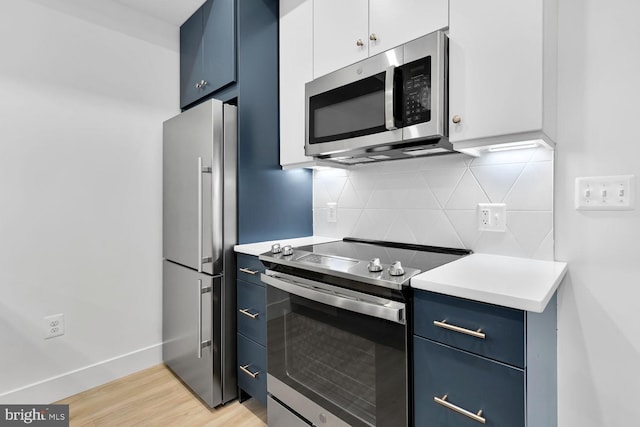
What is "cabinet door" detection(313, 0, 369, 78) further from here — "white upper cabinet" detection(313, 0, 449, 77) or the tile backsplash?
the tile backsplash

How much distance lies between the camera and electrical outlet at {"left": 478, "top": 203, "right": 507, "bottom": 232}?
140 centimetres

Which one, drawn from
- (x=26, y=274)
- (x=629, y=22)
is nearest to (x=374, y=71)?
(x=629, y=22)

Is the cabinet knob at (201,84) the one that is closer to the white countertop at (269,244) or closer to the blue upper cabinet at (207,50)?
the blue upper cabinet at (207,50)

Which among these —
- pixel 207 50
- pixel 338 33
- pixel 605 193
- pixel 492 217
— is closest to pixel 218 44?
pixel 207 50

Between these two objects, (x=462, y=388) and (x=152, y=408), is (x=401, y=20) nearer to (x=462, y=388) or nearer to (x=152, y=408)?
(x=462, y=388)

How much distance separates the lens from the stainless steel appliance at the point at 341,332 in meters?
1.08

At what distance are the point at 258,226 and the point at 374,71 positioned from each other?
1074 mm

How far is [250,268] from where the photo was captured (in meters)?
1.74

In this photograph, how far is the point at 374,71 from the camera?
1.43m

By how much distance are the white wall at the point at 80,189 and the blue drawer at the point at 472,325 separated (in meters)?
1.98

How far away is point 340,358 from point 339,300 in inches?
9.6

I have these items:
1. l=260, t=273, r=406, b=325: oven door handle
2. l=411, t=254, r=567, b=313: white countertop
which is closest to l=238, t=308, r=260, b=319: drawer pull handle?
l=260, t=273, r=406, b=325: oven door handle

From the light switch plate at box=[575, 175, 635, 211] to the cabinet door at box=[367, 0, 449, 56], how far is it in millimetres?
801

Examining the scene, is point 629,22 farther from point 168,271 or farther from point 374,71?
point 168,271
